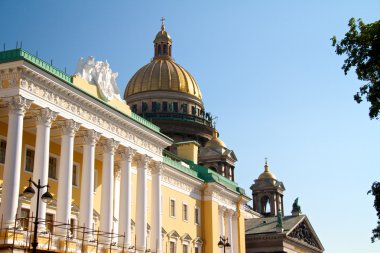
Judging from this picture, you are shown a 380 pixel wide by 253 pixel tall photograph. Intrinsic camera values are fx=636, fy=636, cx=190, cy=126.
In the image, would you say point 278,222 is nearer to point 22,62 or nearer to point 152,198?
point 152,198

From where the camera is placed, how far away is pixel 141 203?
38.7m

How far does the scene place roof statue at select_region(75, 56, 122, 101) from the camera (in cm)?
3466

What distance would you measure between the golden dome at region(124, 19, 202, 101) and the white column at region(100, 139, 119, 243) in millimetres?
42511

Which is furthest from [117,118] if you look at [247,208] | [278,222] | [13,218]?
[247,208]

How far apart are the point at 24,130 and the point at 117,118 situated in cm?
534

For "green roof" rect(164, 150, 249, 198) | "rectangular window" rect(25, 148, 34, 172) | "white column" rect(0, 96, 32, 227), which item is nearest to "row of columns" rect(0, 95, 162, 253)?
"white column" rect(0, 96, 32, 227)

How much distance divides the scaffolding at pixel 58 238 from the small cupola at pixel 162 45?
49.7 meters

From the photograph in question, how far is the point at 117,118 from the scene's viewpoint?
35.8m

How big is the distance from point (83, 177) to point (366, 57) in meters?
17.9

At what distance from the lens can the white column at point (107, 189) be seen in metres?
34.4

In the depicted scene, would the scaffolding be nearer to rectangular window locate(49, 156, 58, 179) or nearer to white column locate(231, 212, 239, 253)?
rectangular window locate(49, 156, 58, 179)

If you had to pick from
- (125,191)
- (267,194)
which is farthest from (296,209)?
(125,191)

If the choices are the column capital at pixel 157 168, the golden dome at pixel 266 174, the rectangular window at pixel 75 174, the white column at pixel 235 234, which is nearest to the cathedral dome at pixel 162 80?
the golden dome at pixel 266 174

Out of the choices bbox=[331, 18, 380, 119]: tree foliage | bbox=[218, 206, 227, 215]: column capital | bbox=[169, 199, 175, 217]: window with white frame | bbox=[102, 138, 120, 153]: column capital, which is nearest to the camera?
bbox=[331, 18, 380, 119]: tree foliage
